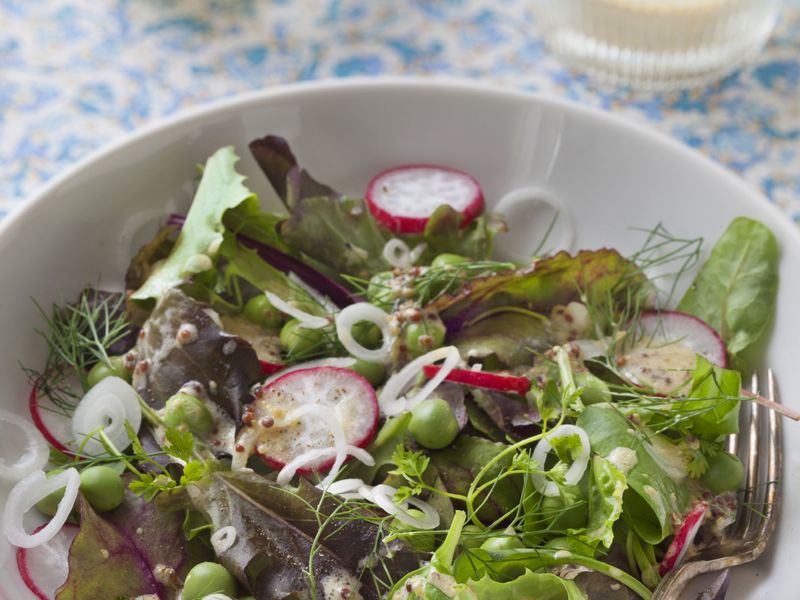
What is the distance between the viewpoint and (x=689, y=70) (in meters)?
3.39

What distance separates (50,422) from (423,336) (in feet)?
2.64

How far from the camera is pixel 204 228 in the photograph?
2268 mm

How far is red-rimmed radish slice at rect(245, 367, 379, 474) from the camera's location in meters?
1.90

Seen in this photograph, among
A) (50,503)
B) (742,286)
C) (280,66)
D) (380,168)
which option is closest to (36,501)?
(50,503)

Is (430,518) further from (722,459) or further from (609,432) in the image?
(722,459)

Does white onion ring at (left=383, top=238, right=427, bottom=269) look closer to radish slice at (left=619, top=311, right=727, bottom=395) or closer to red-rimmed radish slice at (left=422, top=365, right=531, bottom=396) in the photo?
red-rimmed radish slice at (left=422, top=365, right=531, bottom=396)

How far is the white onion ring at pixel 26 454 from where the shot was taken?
74.1 inches

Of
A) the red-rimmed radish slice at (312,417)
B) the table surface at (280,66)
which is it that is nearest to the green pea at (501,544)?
the red-rimmed radish slice at (312,417)

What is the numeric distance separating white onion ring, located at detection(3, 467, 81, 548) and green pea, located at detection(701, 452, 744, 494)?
1207 millimetres

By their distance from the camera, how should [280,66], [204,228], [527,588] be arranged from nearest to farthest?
[527,588] → [204,228] → [280,66]

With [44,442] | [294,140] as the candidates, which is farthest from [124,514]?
[294,140]

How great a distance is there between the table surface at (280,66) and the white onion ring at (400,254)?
1.31m

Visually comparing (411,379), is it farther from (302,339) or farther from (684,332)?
(684,332)

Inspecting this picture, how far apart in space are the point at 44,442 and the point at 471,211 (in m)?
1.16
